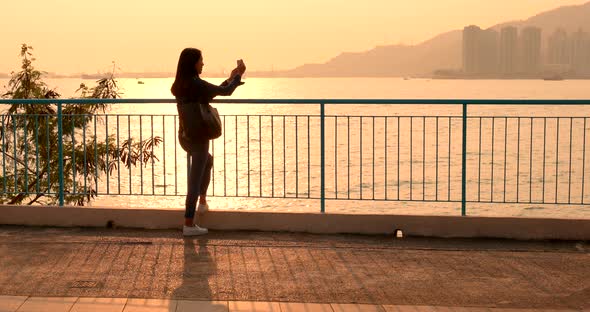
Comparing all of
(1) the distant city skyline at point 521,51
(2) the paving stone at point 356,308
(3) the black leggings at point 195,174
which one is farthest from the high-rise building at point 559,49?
(2) the paving stone at point 356,308

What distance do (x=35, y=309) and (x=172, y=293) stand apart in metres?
0.95

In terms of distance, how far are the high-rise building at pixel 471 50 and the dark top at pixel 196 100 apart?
175m

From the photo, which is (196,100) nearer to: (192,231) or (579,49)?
(192,231)

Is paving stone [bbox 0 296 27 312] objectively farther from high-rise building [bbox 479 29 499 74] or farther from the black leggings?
high-rise building [bbox 479 29 499 74]

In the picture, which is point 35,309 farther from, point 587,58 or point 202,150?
point 587,58

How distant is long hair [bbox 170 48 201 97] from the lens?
786cm

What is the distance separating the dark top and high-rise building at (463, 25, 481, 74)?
175 meters

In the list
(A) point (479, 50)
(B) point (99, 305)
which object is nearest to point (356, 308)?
(B) point (99, 305)

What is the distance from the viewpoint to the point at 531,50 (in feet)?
613

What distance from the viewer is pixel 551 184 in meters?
45.6

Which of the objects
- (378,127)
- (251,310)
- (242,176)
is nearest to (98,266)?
(251,310)

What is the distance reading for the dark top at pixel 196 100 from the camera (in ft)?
25.8

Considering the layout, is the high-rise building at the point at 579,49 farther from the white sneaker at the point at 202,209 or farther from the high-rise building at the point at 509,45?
the white sneaker at the point at 202,209

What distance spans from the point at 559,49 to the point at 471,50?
27.9 metres
